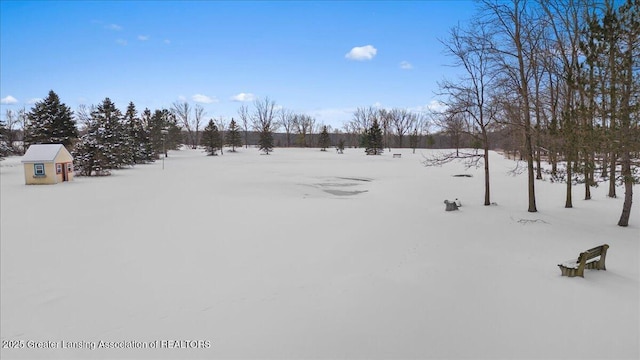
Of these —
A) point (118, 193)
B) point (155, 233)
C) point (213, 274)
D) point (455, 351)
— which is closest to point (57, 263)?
point (155, 233)

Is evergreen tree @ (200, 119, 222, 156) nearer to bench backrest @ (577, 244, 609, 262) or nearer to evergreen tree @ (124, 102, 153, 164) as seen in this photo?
evergreen tree @ (124, 102, 153, 164)

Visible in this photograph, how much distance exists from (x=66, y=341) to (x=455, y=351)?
5.87m

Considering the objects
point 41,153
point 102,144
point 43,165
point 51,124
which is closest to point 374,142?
point 102,144

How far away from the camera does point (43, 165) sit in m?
23.5

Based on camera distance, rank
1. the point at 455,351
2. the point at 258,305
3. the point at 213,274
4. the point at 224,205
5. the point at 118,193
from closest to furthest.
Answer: the point at 455,351, the point at 258,305, the point at 213,274, the point at 224,205, the point at 118,193

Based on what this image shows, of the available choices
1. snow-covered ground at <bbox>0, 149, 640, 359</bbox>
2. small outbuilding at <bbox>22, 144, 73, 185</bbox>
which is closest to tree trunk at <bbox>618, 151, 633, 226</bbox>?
snow-covered ground at <bbox>0, 149, 640, 359</bbox>

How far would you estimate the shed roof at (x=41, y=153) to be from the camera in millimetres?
23250

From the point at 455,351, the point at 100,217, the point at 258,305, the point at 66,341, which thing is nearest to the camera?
the point at 455,351

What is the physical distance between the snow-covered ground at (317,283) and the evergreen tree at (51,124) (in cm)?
2968

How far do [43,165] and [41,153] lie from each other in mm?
1064

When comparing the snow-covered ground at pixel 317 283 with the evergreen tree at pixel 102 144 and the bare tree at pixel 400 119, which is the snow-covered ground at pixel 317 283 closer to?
the evergreen tree at pixel 102 144

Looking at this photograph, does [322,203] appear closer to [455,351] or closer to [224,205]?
[224,205]

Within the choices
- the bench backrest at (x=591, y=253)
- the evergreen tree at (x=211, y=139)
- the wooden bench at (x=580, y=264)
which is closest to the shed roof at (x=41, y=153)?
the wooden bench at (x=580, y=264)

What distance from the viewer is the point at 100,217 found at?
44.0 feet
